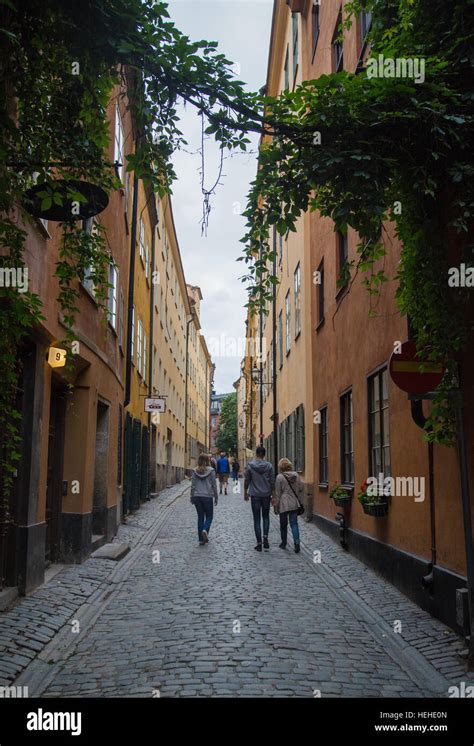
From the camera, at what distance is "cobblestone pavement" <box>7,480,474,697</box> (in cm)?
496

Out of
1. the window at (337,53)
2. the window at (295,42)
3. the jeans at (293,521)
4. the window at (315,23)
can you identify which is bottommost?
the jeans at (293,521)

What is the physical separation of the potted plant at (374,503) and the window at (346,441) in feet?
8.16

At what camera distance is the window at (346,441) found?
1263 centimetres

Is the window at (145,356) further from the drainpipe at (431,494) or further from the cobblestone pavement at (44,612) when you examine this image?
the drainpipe at (431,494)

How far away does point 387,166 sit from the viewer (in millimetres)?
5500

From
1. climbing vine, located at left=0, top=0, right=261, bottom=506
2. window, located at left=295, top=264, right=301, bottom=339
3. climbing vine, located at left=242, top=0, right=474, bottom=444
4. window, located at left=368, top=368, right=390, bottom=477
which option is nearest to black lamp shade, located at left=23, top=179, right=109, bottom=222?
climbing vine, located at left=0, top=0, right=261, bottom=506

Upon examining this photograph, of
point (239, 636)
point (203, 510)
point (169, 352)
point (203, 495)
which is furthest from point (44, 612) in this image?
point (169, 352)

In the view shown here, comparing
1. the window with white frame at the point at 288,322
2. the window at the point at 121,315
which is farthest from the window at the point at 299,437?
the window at the point at 121,315

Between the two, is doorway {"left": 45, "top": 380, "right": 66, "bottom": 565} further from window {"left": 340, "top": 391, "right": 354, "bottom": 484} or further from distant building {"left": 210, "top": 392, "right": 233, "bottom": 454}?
distant building {"left": 210, "top": 392, "right": 233, "bottom": 454}

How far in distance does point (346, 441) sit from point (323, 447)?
2.93m

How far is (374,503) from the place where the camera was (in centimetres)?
934
